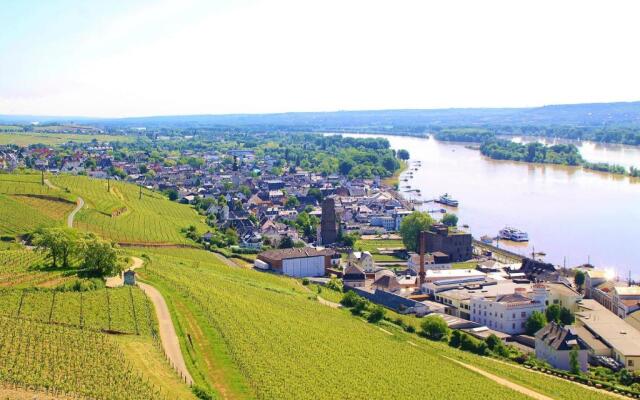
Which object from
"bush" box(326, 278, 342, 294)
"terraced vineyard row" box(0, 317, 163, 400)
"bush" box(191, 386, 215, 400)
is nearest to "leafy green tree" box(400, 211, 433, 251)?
"bush" box(326, 278, 342, 294)

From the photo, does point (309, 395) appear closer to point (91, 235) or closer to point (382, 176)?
point (91, 235)

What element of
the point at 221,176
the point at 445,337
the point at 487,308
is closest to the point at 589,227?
the point at 487,308

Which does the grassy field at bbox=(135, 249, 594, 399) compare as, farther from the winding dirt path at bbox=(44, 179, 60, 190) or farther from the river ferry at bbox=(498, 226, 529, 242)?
the winding dirt path at bbox=(44, 179, 60, 190)

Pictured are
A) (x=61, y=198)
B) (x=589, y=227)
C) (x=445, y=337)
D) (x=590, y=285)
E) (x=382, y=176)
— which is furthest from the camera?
(x=382, y=176)

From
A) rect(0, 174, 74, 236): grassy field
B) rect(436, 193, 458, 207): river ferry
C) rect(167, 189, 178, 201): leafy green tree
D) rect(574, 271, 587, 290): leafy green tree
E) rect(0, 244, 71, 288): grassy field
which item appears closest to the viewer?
rect(0, 244, 71, 288): grassy field

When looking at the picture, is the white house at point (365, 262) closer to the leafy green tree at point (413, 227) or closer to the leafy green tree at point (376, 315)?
the leafy green tree at point (413, 227)

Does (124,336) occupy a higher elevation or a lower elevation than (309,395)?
higher
